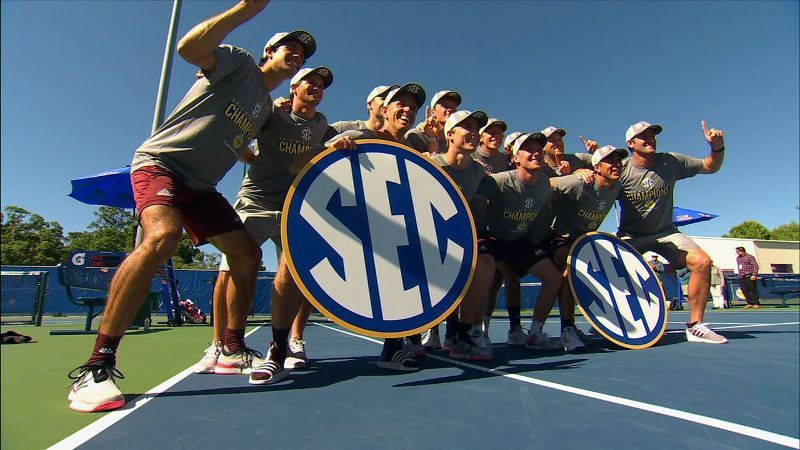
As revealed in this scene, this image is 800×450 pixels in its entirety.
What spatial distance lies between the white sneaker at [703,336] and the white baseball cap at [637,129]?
1.87 meters

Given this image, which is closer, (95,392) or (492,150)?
(95,392)

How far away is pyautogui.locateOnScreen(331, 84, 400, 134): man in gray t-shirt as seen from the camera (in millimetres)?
3498

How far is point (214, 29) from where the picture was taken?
1.90m

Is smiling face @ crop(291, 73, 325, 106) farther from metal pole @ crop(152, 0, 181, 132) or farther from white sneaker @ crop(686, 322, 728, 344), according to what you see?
metal pole @ crop(152, 0, 181, 132)

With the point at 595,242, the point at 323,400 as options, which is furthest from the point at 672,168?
the point at 323,400

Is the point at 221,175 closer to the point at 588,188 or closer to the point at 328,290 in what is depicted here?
the point at 328,290

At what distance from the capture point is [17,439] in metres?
1.21

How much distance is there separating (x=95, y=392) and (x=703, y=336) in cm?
431

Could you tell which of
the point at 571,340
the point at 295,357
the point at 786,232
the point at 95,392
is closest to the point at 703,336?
the point at 571,340

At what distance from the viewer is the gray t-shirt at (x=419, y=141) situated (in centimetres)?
382

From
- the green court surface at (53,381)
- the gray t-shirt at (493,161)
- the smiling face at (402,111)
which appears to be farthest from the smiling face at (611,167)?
the green court surface at (53,381)

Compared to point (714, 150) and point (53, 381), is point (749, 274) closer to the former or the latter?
point (714, 150)

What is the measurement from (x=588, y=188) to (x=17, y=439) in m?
4.01

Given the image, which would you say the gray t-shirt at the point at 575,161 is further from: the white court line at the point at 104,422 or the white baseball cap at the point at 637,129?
the white court line at the point at 104,422
